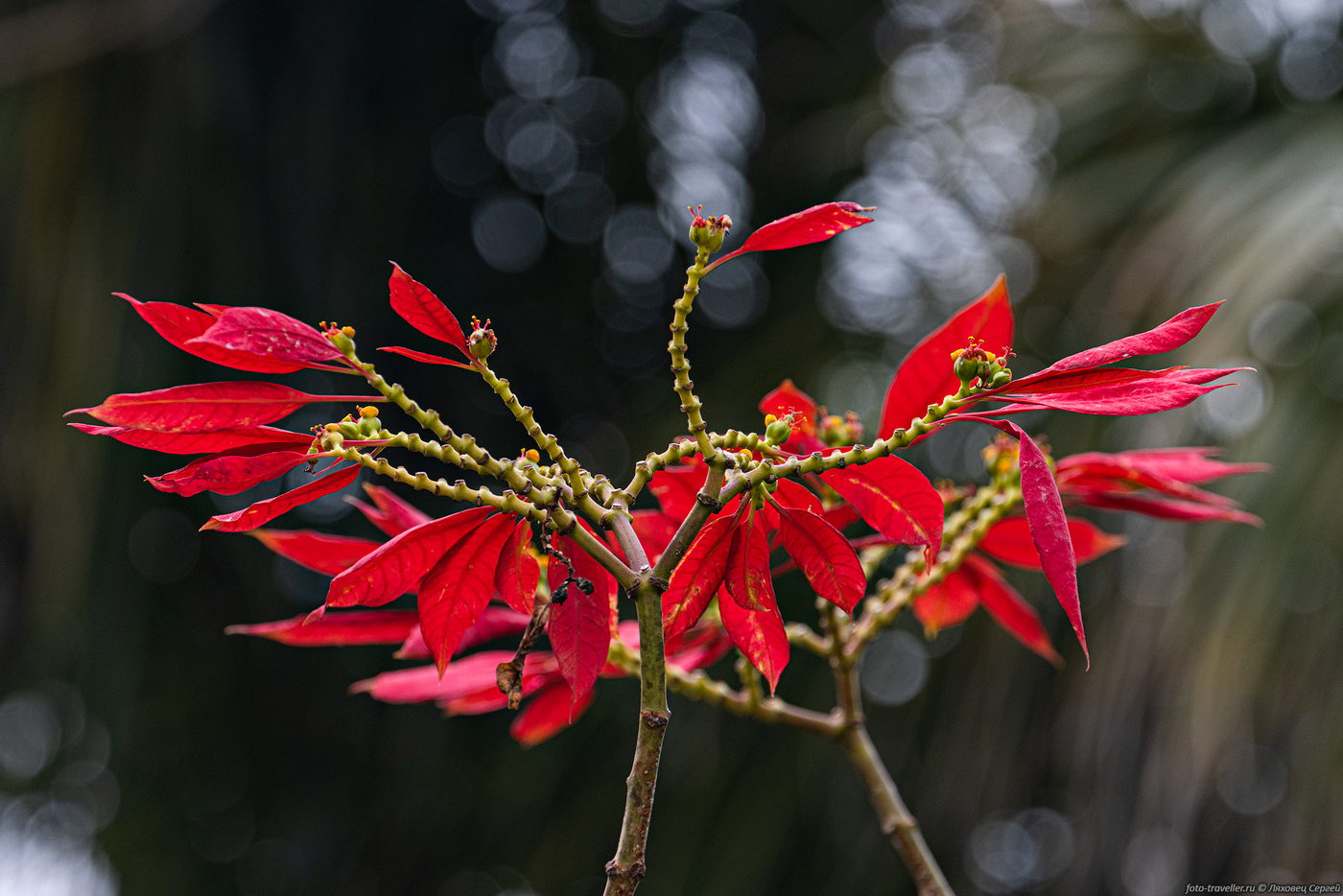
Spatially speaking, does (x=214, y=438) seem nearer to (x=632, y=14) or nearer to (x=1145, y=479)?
(x=1145, y=479)

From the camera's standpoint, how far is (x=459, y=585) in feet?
0.57

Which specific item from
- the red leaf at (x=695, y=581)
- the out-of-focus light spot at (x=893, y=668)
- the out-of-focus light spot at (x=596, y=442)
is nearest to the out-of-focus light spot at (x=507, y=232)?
the out-of-focus light spot at (x=596, y=442)

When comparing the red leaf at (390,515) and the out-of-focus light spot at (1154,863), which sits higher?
the red leaf at (390,515)

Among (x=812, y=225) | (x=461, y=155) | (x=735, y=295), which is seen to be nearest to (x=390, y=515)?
(x=812, y=225)

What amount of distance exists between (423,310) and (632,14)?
1443 mm

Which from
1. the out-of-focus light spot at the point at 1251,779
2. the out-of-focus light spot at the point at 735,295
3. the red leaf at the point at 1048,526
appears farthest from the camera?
the out-of-focus light spot at the point at 735,295

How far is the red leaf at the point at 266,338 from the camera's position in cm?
15

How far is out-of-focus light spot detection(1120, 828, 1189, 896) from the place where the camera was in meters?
0.67

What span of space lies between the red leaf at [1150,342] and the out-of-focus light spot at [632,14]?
145 centimetres

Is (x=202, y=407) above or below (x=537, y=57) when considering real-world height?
below

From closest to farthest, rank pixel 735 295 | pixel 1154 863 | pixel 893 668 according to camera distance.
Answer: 1. pixel 1154 863
2. pixel 893 668
3. pixel 735 295

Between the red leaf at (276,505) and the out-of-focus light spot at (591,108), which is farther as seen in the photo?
the out-of-focus light spot at (591,108)

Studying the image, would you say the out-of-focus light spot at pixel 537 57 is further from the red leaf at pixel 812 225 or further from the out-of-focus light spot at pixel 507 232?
the red leaf at pixel 812 225

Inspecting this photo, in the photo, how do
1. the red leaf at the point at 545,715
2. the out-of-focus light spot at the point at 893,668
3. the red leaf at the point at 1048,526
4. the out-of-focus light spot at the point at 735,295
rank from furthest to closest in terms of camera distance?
the out-of-focus light spot at the point at 735,295, the out-of-focus light spot at the point at 893,668, the red leaf at the point at 545,715, the red leaf at the point at 1048,526
